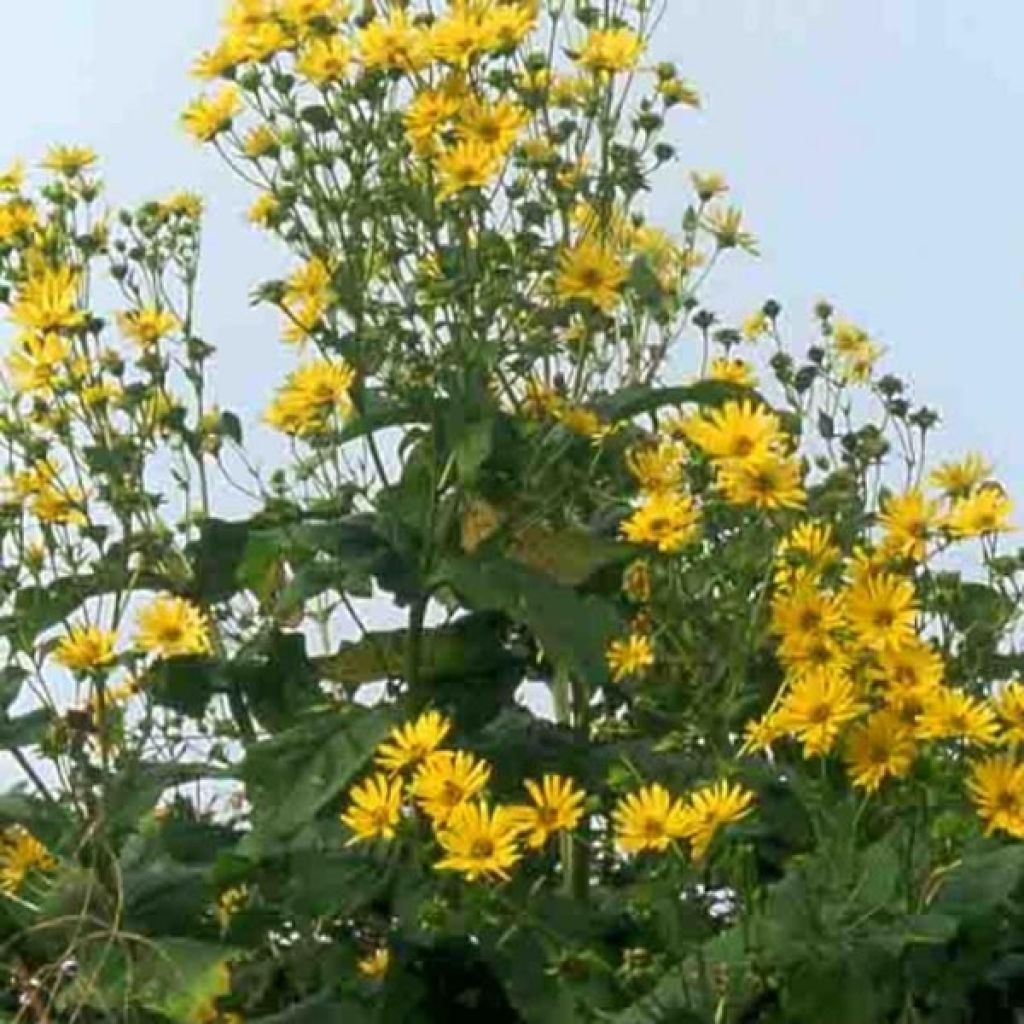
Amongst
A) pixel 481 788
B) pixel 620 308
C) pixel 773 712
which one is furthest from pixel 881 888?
pixel 620 308

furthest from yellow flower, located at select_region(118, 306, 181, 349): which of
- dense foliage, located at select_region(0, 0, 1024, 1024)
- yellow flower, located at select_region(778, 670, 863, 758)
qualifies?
yellow flower, located at select_region(778, 670, 863, 758)

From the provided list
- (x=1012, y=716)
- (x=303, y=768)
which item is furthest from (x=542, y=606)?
(x=1012, y=716)

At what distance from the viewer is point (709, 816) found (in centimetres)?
313

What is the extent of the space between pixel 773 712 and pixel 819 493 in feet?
1.90

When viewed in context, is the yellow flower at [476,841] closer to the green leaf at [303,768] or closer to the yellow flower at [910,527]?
the green leaf at [303,768]

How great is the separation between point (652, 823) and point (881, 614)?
0.30m

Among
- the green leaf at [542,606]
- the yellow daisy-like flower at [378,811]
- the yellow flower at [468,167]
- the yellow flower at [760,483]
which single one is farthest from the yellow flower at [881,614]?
the yellow flower at [468,167]

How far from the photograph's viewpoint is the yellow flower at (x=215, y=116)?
3773 mm

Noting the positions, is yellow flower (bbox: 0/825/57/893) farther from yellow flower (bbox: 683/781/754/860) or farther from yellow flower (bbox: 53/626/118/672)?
yellow flower (bbox: 683/781/754/860)

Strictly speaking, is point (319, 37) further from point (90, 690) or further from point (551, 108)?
point (90, 690)

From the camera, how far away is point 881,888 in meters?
3.26

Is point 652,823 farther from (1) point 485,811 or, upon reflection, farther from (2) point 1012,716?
(2) point 1012,716

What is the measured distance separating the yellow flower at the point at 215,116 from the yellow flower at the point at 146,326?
0.25 metres

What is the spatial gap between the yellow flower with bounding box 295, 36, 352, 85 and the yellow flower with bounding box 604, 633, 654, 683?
67cm
